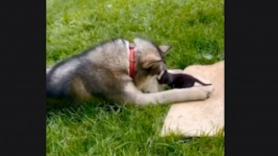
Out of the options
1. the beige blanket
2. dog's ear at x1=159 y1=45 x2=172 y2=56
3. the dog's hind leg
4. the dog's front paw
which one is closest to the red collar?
the dog's hind leg

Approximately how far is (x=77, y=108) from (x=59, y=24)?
7.55 ft

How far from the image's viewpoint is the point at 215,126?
166 inches

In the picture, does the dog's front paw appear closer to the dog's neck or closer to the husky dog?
the husky dog

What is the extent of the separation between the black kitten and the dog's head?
1.8 inches

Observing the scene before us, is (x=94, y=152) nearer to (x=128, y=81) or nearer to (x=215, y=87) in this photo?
(x=128, y=81)

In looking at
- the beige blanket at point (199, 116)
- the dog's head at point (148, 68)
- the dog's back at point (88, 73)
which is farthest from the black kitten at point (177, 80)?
the dog's back at point (88, 73)

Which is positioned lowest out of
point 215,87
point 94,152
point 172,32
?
point 94,152

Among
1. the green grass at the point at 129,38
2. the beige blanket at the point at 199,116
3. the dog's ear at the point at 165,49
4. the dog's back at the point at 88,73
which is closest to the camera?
the green grass at the point at 129,38

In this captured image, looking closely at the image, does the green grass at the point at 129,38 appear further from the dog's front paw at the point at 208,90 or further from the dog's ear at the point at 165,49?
the dog's front paw at the point at 208,90

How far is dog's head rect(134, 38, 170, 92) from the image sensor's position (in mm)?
5082

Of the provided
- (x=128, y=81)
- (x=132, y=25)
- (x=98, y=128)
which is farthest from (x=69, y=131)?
(x=132, y=25)

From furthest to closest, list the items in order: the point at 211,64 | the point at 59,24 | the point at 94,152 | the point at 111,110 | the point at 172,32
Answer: the point at 59,24
the point at 172,32
the point at 211,64
the point at 111,110
the point at 94,152

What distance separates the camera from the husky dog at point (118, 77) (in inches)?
187

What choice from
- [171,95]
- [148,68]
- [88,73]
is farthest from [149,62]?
[88,73]
